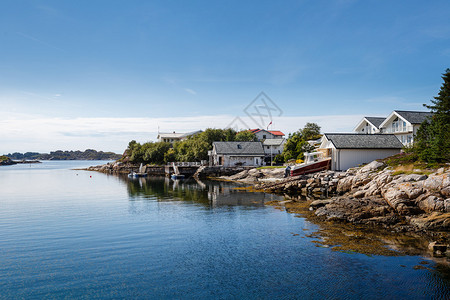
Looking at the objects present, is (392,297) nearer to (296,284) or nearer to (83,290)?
(296,284)

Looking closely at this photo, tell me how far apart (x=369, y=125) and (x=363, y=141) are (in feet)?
62.2

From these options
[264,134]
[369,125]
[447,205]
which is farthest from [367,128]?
[264,134]

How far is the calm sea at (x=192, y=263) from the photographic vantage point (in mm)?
15039

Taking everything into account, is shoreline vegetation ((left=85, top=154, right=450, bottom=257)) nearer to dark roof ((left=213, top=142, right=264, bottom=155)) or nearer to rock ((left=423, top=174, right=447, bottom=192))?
rock ((left=423, top=174, right=447, bottom=192))

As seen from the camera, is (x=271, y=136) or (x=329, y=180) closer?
(x=329, y=180)

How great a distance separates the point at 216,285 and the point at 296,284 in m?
4.08

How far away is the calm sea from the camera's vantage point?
15039mm

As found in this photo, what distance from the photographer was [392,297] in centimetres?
1427

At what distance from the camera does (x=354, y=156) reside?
172 feet

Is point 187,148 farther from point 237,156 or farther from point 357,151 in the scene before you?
point 357,151

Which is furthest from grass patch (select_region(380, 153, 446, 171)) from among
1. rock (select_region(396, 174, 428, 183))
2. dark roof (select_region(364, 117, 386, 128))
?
dark roof (select_region(364, 117, 386, 128))

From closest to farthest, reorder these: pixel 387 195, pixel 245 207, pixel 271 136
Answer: pixel 387 195
pixel 245 207
pixel 271 136

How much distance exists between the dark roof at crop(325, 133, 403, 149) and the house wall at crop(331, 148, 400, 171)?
69 centimetres

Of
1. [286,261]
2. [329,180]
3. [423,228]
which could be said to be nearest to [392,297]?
[286,261]
